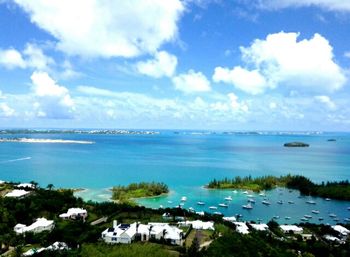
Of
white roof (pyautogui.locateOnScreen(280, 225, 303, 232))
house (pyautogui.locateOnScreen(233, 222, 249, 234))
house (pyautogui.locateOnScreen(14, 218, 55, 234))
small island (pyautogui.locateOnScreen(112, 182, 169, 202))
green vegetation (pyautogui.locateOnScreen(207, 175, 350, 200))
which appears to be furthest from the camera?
green vegetation (pyautogui.locateOnScreen(207, 175, 350, 200))

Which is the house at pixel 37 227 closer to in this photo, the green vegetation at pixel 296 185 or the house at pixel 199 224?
the house at pixel 199 224

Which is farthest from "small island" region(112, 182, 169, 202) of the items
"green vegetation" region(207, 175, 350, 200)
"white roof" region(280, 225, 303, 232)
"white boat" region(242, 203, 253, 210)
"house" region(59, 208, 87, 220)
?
"white roof" region(280, 225, 303, 232)

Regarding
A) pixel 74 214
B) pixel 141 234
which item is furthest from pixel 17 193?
pixel 141 234

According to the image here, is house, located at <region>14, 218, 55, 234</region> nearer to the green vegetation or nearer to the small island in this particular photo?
the small island

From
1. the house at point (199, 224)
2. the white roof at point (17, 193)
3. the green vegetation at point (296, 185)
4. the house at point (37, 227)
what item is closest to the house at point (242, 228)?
the house at point (199, 224)

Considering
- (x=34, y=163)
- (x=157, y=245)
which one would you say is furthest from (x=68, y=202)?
(x=34, y=163)

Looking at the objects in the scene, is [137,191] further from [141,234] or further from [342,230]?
[342,230]
